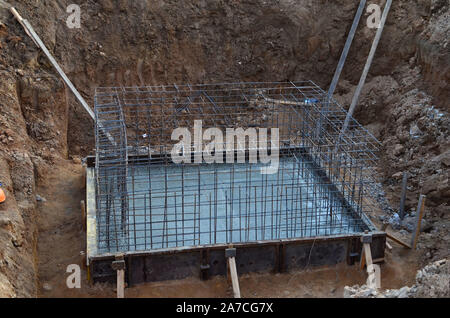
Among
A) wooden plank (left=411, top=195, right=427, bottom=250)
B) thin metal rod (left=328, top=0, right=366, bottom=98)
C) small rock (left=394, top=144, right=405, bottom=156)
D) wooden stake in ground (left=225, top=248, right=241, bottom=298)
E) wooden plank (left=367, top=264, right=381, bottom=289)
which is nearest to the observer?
wooden stake in ground (left=225, top=248, right=241, bottom=298)

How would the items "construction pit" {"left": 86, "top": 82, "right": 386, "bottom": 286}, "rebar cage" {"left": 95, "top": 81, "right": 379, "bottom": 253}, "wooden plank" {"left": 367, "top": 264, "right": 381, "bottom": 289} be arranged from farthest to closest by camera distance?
"rebar cage" {"left": 95, "top": 81, "right": 379, "bottom": 253} < "construction pit" {"left": 86, "top": 82, "right": 386, "bottom": 286} < "wooden plank" {"left": 367, "top": 264, "right": 381, "bottom": 289}

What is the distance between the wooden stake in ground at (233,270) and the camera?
9.73 metres

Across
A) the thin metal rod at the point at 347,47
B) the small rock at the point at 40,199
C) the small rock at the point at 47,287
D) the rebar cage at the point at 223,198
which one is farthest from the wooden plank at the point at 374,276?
the thin metal rod at the point at 347,47

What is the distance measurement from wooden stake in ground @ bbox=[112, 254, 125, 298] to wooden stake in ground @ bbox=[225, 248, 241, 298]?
1.90 metres

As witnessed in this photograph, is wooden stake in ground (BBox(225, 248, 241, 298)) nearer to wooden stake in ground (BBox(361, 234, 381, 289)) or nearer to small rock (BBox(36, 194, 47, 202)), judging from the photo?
wooden stake in ground (BBox(361, 234, 381, 289))

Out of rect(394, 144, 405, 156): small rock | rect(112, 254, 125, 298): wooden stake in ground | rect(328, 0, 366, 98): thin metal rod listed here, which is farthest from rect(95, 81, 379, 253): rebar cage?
rect(328, 0, 366, 98): thin metal rod

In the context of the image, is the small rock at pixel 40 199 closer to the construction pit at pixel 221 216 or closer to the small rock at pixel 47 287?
the construction pit at pixel 221 216

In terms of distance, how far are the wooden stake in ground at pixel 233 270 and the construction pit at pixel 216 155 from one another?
18 centimetres

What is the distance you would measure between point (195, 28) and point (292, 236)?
828cm

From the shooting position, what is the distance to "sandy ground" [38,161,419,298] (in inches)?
400

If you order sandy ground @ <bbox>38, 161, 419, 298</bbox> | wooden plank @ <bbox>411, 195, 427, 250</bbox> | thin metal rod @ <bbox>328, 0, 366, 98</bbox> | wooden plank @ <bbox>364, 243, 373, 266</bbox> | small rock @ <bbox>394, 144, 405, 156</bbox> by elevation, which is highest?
thin metal rod @ <bbox>328, 0, 366, 98</bbox>

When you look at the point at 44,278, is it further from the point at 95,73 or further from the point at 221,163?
the point at 95,73

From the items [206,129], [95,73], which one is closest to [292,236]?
[206,129]

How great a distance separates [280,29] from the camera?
17.5m
